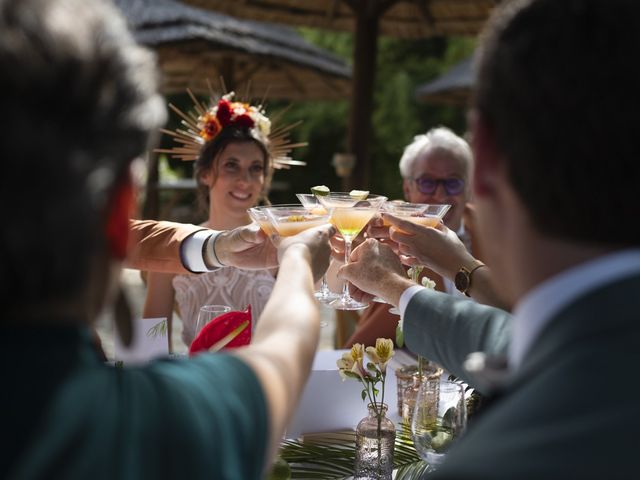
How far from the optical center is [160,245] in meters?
2.59

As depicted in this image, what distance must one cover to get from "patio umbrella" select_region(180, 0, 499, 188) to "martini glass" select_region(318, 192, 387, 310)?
12.9ft

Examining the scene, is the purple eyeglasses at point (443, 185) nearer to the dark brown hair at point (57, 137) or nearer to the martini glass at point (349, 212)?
the martini glass at point (349, 212)

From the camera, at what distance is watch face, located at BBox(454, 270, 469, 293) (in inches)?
91.6

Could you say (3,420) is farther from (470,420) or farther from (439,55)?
(439,55)

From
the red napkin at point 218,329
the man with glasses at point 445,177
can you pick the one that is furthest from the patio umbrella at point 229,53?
the red napkin at point 218,329

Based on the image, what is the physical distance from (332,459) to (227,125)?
242 cm

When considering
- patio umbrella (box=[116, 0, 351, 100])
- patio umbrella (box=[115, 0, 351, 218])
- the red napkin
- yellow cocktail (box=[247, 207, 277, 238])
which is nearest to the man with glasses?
yellow cocktail (box=[247, 207, 277, 238])

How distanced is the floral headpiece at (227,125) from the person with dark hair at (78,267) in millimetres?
2953

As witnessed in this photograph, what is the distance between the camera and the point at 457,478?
0.77 metres

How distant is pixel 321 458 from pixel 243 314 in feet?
1.60

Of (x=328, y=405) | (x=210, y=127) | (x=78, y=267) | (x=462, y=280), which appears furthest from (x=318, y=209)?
(x=78, y=267)

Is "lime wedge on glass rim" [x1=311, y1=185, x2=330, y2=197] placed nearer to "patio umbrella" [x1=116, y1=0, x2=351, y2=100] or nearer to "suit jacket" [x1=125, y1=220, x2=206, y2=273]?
"suit jacket" [x1=125, y1=220, x2=206, y2=273]

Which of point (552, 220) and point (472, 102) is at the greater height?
point (472, 102)

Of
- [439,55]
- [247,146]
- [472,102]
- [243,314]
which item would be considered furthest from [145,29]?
[439,55]
